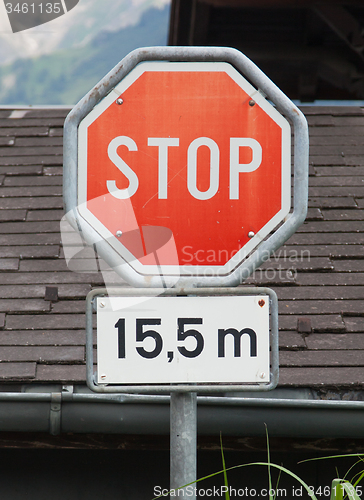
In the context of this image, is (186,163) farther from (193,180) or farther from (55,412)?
(55,412)

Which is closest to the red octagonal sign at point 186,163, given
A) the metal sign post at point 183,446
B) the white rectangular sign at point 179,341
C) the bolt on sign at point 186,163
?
the bolt on sign at point 186,163

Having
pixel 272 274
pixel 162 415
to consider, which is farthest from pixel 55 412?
pixel 272 274

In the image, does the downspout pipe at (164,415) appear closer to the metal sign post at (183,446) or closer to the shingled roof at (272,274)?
the shingled roof at (272,274)

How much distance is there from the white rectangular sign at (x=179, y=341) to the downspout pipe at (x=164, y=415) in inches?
42.5

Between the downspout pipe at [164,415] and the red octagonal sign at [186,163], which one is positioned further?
the downspout pipe at [164,415]

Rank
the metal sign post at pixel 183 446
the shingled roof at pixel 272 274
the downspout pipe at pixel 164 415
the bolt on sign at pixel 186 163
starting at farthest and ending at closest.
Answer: the shingled roof at pixel 272 274
the downspout pipe at pixel 164 415
the bolt on sign at pixel 186 163
the metal sign post at pixel 183 446

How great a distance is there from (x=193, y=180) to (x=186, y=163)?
0.05 meters

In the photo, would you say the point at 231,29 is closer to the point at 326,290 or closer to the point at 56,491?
the point at 326,290

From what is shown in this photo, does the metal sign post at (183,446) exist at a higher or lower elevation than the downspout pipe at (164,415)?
higher

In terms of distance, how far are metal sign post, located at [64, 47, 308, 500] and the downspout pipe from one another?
108cm

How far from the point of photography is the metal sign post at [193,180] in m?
1.18

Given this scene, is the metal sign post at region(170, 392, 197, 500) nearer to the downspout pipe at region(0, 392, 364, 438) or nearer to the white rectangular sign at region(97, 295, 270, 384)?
the white rectangular sign at region(97, 295, 270, 384)

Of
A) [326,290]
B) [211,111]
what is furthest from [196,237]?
[326,290]

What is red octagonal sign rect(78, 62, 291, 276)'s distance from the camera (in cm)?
125
